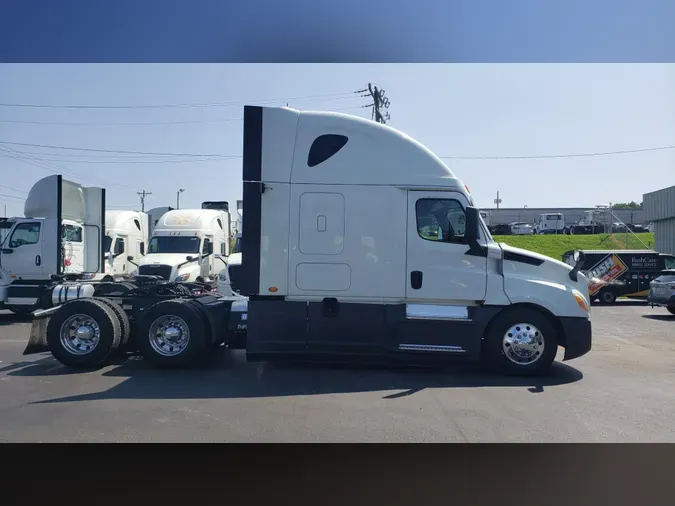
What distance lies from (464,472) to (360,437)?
1.23 m

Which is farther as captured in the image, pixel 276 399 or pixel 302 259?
pixel 302 259

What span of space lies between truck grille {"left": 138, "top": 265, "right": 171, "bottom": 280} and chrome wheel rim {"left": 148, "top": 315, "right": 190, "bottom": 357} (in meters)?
7.25

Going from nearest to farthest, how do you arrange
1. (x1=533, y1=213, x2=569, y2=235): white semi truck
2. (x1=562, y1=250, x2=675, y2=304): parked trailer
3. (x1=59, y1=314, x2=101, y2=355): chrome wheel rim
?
1. (x1=59, y1=314, x2=101, y2=355): chrome wheel rim
2. (x1=562, y1=250, x2=675, y2=304): parked trailer
3. (x1=533, y1=213, x2=569, y2=235): white semi truck

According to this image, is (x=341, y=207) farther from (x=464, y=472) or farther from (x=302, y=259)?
(x=464, y=472)

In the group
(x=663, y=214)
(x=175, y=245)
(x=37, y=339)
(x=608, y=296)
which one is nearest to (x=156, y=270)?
(x=175, y=245)

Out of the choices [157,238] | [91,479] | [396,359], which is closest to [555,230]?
[157,238]

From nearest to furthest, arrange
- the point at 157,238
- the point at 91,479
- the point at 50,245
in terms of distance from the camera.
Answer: the point at 91,479, the point at 50,245, the point at 157,238

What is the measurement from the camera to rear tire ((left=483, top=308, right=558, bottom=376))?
858 centimetres

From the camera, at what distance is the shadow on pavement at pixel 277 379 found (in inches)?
301

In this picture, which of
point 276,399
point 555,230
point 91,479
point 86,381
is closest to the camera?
point 91,479

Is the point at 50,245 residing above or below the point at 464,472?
above

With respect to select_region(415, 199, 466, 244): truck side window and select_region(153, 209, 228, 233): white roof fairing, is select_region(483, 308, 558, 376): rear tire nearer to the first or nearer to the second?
select_region(415, 199, 466, 244): truck side window

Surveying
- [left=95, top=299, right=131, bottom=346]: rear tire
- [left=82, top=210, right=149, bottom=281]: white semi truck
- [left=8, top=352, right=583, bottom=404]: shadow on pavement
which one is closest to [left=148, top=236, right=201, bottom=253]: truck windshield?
[left=82, top=210, right=149, bottom=281]: white semi truck

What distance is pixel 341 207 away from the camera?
861 cm
